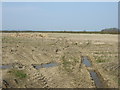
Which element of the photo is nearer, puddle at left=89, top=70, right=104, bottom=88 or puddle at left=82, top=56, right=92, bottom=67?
puddle at left=89, top=70, right=104, bottom=88

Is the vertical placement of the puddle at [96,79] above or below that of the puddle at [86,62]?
below

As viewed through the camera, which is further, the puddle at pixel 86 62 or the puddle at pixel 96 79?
the puddle at pixel 86 62

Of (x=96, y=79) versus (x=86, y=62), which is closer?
(x=96, y=79)

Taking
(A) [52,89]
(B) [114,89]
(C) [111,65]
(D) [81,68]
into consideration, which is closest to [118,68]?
(C) [111,65]

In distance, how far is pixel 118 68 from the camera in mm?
18750

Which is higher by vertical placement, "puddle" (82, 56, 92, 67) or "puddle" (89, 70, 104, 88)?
"puddle" (82, 56, 92, 67)

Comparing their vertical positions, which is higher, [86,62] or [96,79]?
[86,62]

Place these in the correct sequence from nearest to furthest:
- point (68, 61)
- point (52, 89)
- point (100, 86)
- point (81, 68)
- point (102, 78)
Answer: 1. point (52, 89)
2. point (100, 86)
3. point (102, 78)
4. point (81, 68)
5. point (68, 61)

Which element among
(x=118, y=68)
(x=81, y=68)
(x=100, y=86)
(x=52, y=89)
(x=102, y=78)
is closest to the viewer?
(x=52, y=89)

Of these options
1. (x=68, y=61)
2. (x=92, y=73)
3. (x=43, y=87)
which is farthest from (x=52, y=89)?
(x=68, y=61)

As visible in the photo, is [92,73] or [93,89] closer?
[93,89]

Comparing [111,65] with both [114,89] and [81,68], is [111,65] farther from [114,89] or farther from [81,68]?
[114,89]

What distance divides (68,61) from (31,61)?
3.13 m

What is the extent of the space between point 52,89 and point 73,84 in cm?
158
